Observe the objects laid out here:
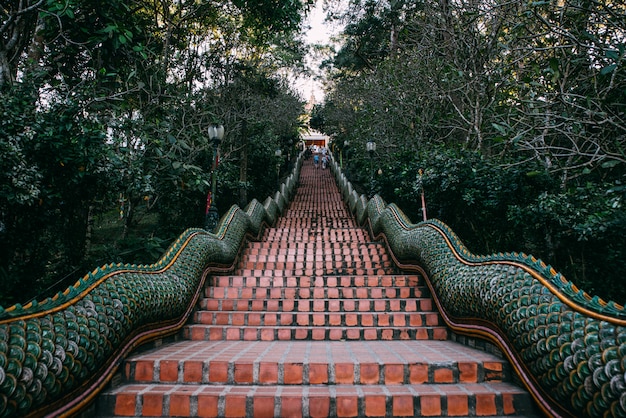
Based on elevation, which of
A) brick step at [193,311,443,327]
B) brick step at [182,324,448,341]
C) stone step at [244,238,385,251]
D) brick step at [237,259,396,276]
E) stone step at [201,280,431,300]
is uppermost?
stone step at [244,238,385,251]

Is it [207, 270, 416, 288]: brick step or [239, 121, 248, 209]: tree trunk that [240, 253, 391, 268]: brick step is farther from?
[239, 121, 248, 209]: tree trunk

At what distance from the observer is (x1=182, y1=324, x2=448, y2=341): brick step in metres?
4.23

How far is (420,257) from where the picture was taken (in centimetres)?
Result: 525

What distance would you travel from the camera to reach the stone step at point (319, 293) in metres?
5.00

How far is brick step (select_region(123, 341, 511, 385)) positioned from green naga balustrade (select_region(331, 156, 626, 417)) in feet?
1.21

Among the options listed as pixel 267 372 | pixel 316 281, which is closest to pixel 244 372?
pixel 267 372

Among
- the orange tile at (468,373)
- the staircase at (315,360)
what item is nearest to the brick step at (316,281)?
the staircase at (315,360)

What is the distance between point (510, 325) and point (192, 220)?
11.3 meters

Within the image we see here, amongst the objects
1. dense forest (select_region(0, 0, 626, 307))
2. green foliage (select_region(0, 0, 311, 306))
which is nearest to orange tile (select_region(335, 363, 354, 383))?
dense forest (select_region(0, 0, 626, 307))

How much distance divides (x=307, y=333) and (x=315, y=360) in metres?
1.17

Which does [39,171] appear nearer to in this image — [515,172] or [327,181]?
[515,172]

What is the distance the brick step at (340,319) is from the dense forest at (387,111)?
2.67m

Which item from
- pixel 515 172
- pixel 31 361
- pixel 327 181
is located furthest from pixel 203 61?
pixel 327 181

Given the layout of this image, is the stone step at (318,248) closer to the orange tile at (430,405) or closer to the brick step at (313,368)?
the brick step at (313,368)
